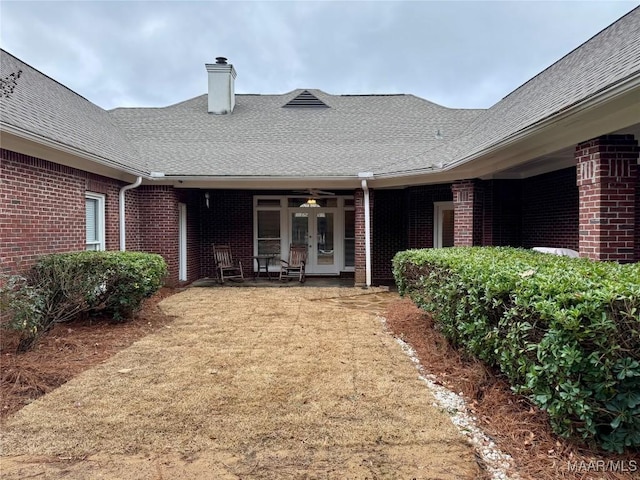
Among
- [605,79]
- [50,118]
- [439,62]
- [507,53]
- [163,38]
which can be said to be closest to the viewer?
[605,79]

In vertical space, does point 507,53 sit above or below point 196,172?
above

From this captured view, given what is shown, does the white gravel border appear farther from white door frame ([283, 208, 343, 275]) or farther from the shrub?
white door frame ([283, 208, 343, 275])

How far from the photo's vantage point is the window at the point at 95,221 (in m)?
7.81

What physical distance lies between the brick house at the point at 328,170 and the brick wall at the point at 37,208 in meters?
0.02

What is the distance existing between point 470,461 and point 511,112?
7040 mm

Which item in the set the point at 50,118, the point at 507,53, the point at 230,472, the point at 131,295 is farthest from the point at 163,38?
the point at 230,472

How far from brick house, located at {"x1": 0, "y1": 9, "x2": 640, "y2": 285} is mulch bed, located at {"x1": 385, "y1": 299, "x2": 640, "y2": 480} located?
226cm

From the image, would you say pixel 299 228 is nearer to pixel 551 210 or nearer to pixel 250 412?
pixel 551 210

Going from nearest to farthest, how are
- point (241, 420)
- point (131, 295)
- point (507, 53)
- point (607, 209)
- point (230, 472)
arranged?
point (230, 472)
point (241, 420)
point (607, 209)
point (131, 295)
point (507, 53)

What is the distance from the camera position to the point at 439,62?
19.6m

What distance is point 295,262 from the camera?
11.6 meters

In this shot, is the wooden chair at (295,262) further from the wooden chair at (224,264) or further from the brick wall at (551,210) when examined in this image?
the brick wall at (551,210)

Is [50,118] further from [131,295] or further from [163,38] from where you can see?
[163,38]

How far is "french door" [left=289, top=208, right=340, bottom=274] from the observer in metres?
12.7
